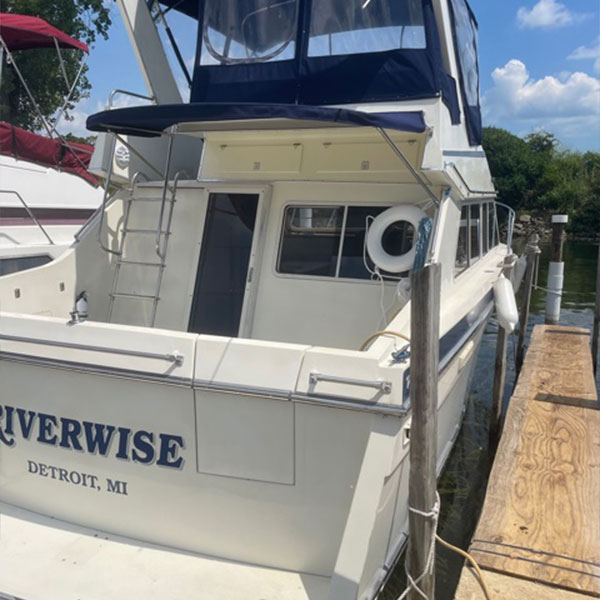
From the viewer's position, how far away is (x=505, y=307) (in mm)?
4145

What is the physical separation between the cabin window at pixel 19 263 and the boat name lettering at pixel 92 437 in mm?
3413

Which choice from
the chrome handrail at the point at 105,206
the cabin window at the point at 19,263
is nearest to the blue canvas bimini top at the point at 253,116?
the chrome handrail at the point at 105,206

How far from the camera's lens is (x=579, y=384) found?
15.3 ft

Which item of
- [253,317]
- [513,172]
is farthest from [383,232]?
[513,172]

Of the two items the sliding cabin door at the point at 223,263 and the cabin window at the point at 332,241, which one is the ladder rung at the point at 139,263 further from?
the cabin window at the point at 332,241

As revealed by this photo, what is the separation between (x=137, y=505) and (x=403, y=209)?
254cm

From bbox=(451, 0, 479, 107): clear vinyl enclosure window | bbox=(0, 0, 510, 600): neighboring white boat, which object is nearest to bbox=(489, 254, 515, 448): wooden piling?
bbox=(0, 0, 510, 600): neighboring white boat

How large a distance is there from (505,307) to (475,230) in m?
1.67

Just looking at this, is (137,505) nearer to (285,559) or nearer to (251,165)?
(285,559)

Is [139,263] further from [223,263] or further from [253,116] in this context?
[253,116]

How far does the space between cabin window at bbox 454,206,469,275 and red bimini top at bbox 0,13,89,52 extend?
20.8ft

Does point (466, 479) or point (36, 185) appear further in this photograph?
point (36, 185)

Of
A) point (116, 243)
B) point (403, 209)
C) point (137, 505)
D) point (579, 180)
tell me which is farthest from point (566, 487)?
point (579, 180)

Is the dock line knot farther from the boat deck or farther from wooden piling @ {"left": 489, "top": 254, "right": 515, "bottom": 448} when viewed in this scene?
wooden piling @ {"left": 489, "top": 254, "right": 515, "bottom": 448}
